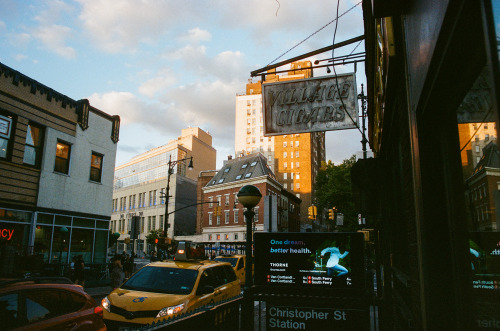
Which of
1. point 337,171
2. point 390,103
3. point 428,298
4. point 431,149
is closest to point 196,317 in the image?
point 428,298

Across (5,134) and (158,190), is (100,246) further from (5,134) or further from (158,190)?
(158,190)

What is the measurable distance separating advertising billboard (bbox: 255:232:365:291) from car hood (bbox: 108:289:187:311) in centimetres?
248

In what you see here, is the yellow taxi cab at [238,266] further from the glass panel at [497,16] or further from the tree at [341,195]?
the tree at [341,195]

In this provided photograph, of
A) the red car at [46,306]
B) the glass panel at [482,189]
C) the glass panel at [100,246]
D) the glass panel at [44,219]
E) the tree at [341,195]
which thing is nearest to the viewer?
the glass panel at [482,189]

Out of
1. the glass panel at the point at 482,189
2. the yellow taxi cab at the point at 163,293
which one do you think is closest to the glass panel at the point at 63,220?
the yellow taxi cab at the point at 163,293

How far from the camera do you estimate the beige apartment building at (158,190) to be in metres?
77.2

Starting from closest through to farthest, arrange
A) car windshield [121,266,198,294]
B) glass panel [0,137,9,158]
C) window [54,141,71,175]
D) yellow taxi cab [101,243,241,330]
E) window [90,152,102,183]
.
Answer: yellow taxi cab [101,243,241,330] → car windshield [121,266,198,294] → glass panel [0,137,9,158] → window [54,141,71,175] → window [90,152,102,183]

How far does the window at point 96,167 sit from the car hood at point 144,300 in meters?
15.0

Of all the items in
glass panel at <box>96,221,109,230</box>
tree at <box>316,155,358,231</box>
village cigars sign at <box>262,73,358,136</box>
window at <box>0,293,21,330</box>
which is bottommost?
window at <box>0,293,21,330</box>

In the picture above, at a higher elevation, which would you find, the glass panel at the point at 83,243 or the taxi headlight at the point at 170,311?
the glass panel at the point at 83,243

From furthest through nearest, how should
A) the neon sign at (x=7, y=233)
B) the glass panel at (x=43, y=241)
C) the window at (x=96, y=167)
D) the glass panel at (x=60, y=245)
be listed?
the window at (x=96, y=167) < the glass panel at (x=60, y=245) < the glass panel at (x=43, y=241) < the neon sign at (x=7, y=233)

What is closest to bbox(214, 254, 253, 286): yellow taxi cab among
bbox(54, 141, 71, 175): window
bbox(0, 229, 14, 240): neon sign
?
bbox(54, 141, 71, 175): window

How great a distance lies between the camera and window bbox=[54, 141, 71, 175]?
1905 centimetres

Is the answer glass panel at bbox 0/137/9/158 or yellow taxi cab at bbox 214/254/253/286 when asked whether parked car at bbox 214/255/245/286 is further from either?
glass panel at bbox 0/137/9/158
